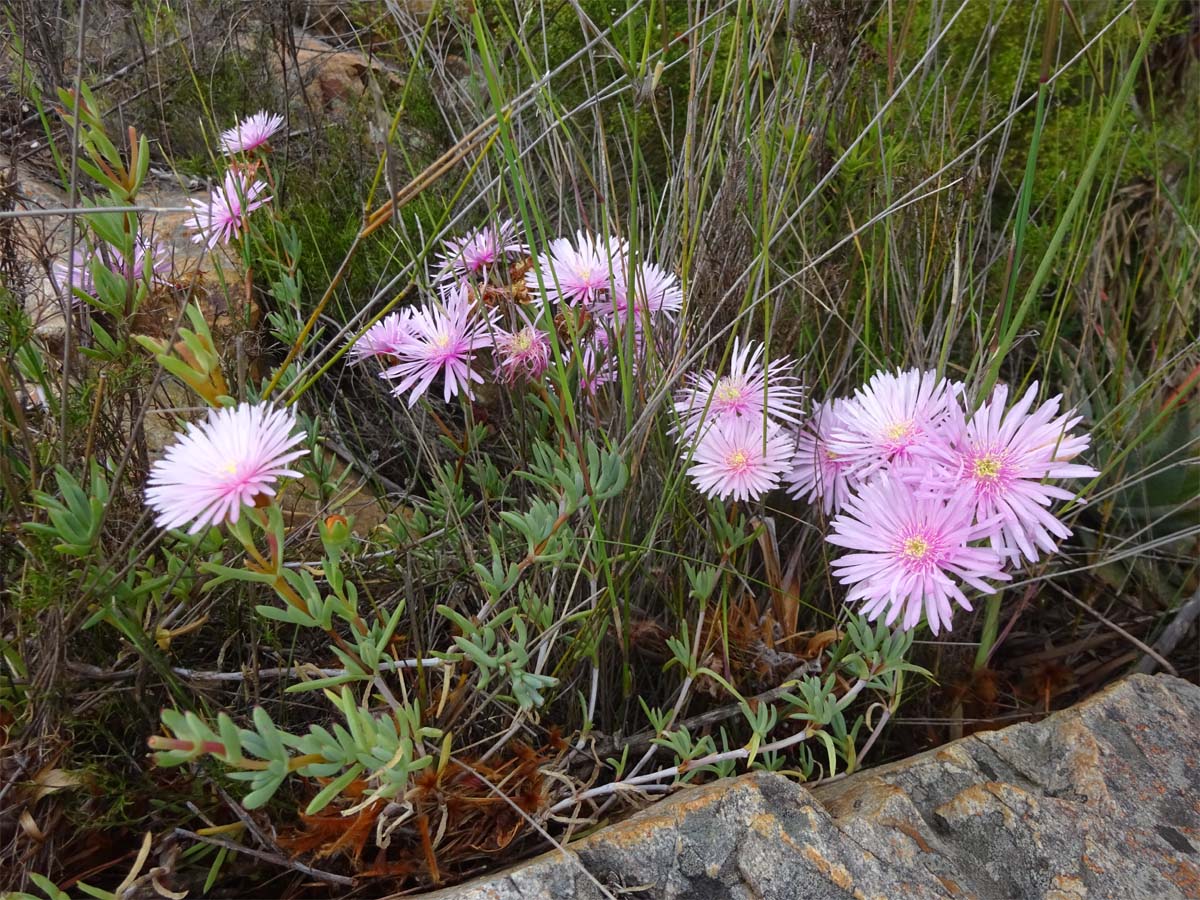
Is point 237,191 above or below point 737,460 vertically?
above

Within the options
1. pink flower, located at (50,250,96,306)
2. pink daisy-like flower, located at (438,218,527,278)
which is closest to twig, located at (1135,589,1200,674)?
pink daisy-like flower, located at (438,218,527,278)

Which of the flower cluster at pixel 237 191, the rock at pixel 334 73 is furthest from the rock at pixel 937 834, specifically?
the rock at pixel 334 73

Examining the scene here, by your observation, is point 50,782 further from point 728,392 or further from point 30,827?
point 728,392

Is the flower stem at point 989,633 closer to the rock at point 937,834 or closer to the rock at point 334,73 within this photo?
the rock at point 937,834

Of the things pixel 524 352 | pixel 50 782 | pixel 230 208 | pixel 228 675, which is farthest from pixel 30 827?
pixel 230 208

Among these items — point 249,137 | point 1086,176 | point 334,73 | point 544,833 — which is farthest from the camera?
point 334,73

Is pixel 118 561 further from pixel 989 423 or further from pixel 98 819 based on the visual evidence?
pixel 989 423
